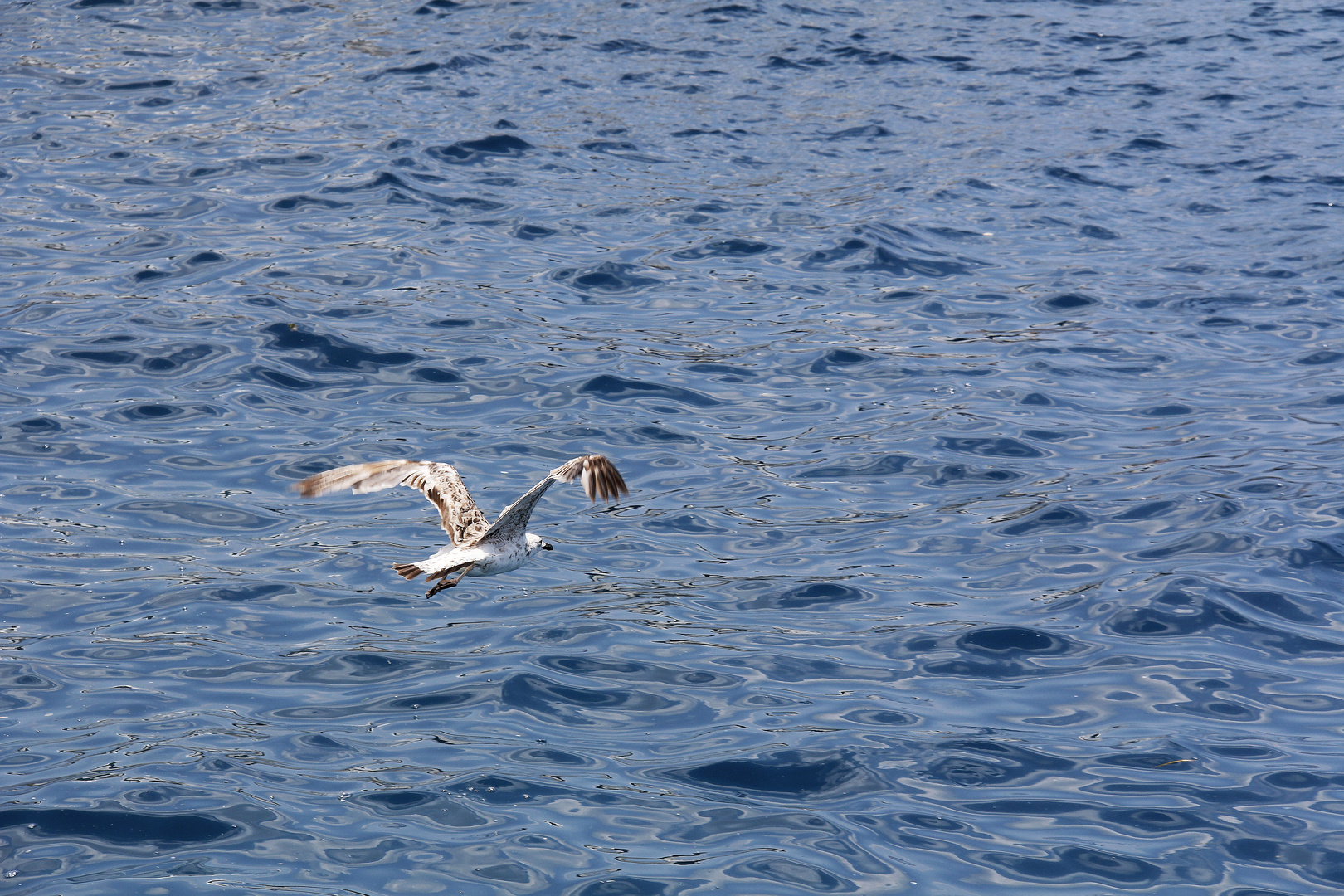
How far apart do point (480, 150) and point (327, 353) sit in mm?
6280

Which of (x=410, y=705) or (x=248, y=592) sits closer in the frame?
(x=410, y=705)

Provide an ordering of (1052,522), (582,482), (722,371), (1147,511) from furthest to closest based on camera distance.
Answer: (722,371)
(1147,511)
(1052,522)
(582,482)

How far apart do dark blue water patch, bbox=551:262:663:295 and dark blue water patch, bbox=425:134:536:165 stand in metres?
3.86

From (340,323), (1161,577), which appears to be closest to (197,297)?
(340,323)

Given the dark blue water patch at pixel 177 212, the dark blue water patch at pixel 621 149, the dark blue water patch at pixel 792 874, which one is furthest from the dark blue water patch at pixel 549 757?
the dark blue water patch at pixel 621 149

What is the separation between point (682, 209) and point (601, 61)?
251 inches

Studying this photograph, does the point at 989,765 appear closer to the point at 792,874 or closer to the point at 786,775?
the point at 786,775

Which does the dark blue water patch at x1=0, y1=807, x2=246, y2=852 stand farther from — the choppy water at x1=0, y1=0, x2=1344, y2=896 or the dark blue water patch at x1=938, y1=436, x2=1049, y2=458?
the dark blue water patch at x1=938, y1=436, x2=1049, y2=458

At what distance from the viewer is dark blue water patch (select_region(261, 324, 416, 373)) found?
1202 centimetres

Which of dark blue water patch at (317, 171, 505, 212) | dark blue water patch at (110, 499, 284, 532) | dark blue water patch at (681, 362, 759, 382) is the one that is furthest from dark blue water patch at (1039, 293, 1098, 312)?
dark blue water patch at (110, 499, 284, 532)

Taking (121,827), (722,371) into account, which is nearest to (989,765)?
(121,827)

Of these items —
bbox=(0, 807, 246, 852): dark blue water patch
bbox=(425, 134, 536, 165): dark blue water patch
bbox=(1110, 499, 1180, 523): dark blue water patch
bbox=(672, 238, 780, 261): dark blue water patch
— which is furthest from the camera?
bbox=(425, 134, 536, 165): dark blue water patch

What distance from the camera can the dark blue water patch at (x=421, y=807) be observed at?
256 inches

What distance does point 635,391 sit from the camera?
39.5 ft
